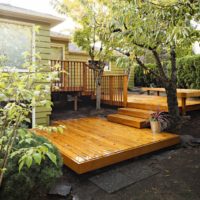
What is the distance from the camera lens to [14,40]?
5.76m

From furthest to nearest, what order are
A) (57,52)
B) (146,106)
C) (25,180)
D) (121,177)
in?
1. (57,52)
2. (146,106)
3. (121,177)
4. (25,180)

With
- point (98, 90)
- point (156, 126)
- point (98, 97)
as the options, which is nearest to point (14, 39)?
point (98, 90)

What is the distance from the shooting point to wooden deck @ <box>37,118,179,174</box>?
351cm

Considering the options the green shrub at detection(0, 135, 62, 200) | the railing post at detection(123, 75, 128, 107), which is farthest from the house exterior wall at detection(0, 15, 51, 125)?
the green shrub at detection(0, 135, 62, 200)

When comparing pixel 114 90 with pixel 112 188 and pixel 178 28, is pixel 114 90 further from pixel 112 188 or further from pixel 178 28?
pixel 178 28

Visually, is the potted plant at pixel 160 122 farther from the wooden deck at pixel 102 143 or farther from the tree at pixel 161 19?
the tree at pixel 161 19

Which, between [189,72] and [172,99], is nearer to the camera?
[172,99]

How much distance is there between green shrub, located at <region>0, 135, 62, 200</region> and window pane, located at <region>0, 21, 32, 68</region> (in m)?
3.76

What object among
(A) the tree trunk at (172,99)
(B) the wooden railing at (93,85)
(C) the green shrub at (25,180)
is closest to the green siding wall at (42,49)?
(B) the wooden railing at (93,85)

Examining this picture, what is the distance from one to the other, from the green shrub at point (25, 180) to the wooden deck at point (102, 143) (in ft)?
2.42

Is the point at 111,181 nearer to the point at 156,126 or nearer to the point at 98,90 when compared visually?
the point at 156,126

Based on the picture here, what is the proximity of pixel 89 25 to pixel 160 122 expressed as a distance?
3988 millimetres

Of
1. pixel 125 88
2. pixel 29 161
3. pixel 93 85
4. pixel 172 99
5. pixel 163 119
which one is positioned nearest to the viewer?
pixel 29 161

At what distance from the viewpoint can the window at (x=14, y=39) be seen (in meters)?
5.59
